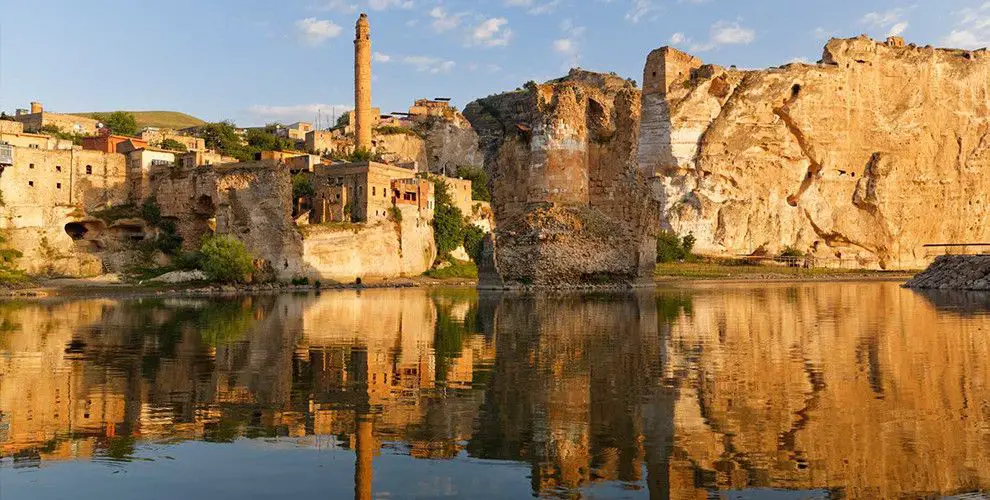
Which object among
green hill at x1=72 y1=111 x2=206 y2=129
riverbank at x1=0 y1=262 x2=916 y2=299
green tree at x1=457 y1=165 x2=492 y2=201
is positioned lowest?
riverbank at x1=0 y1=262 x2=916 y2=299

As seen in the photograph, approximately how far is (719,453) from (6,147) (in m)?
51.0

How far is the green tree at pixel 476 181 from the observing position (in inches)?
2940

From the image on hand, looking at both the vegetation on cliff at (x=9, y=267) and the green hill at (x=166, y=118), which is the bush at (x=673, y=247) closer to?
the vegetation on cliff at (x=9, y=267)

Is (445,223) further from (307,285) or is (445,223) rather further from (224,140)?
(224,140)

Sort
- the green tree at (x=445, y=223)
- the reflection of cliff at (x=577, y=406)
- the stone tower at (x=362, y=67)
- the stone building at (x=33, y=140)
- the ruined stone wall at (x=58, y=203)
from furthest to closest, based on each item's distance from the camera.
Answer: the stone tower at (x=362, y=67)
the green tree at (x=445, y=223)
the stone building at (x=33, y=140)
the ruined stone wall at (x=58, y=203)
the reflection of cliff at (x=577, y=406)

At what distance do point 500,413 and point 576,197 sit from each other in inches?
1050

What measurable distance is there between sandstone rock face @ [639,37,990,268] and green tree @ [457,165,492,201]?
1339 centimetres

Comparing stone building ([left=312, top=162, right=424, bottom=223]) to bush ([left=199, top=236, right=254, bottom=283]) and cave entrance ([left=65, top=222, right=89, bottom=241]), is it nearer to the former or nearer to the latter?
bush ([left=199, top=236, right=254, bottom=283])

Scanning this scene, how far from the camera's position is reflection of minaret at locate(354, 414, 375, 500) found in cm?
683

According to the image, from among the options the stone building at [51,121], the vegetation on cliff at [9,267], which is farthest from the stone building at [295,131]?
the vegetation on cliff at [9,267]

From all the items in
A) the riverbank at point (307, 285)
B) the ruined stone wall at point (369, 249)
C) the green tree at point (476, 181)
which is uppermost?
the green tree at point (476, 181)

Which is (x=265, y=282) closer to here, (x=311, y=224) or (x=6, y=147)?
(x=311, y=224)

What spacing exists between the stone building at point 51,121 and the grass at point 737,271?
46786 millimetres

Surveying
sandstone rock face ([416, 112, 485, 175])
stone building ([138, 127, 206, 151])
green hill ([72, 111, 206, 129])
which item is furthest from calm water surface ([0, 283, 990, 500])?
green hill ([72, 111, 206, 129])
